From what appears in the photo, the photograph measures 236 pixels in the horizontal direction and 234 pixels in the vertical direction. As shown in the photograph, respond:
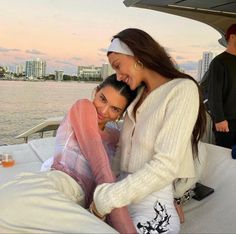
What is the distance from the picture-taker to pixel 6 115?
21.3ft

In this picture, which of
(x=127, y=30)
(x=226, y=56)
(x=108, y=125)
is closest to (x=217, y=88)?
(x=226, y=56)

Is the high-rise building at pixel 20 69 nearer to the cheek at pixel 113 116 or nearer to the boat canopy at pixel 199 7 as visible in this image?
the boat canopy at pixel 199 7

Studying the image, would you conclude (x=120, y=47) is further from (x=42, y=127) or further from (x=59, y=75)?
(x=59, y=75)

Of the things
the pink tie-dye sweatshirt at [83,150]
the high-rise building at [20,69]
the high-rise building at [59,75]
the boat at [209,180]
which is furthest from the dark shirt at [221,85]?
the high-rise building at [20,69]

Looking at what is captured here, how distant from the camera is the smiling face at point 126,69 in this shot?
1.32 meters

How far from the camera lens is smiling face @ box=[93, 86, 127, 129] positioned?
1.52 m


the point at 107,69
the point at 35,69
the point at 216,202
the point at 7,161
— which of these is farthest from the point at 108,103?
the point at 35,69

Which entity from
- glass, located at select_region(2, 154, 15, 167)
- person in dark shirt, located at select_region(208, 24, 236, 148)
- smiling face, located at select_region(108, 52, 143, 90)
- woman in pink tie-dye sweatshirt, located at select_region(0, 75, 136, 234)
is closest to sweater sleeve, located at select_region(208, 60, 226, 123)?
person in dark shirt, located at select_region(208, 24, 236, 148)

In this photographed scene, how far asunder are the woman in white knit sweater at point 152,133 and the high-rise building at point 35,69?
335cm

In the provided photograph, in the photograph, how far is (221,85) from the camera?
252cm

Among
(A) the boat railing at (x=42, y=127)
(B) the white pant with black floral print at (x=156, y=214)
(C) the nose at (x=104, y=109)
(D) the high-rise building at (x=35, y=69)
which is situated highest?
(C) the nose at (x=104, y=109)

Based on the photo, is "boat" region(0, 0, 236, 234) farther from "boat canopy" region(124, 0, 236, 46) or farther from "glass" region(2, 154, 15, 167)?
"boat canopy" region(124, 0, 236, 46)

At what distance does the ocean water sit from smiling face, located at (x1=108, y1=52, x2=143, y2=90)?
3061mm

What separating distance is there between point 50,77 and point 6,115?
2.39 metres
